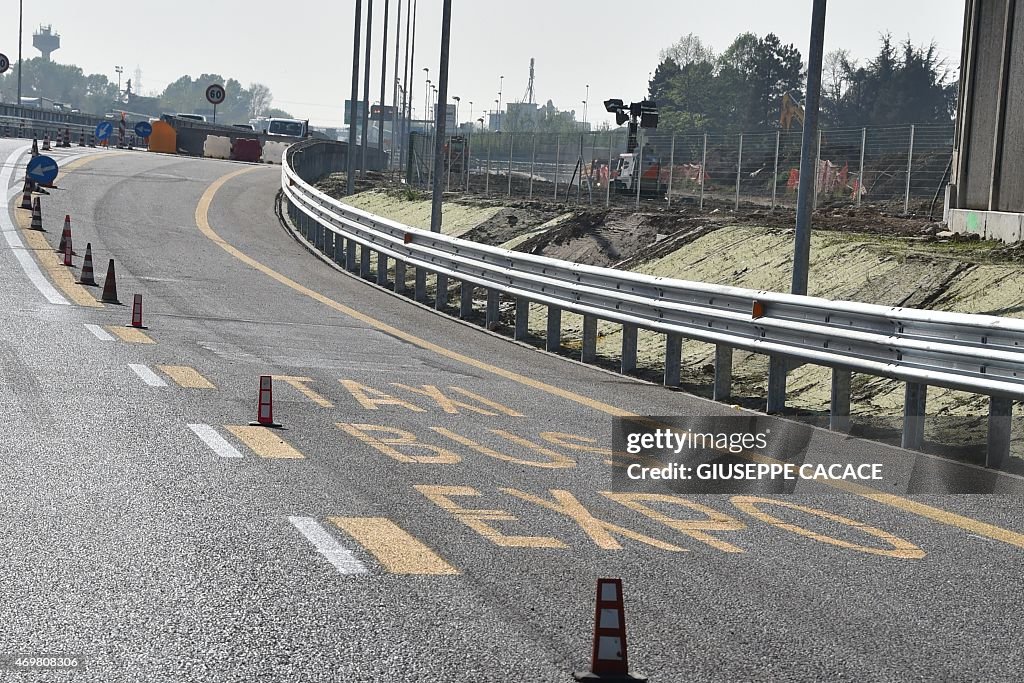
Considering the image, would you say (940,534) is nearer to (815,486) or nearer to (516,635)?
(815,486)

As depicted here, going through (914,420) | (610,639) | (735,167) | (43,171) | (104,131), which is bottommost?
(914,420)

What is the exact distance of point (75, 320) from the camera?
16.1 metres

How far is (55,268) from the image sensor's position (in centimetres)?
Answer: 2195

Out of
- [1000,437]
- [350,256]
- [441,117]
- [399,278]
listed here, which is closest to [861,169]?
[441,117]

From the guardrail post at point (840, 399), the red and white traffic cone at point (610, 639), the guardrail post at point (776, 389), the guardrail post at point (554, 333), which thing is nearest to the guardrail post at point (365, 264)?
the guardrail post at point (554, 333)

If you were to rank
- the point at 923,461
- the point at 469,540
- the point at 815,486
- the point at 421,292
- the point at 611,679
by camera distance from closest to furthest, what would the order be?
the point at 611,679 < the point at 469,540 < the point at 815,486 < the point at 923,461 < the point at 421,292

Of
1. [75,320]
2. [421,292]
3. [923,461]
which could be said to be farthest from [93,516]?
[421,292]

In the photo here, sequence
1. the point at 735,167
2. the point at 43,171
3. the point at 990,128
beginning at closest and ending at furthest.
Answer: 1. the point at 990,128
2. the point at 43,171
3. the point at 735,167

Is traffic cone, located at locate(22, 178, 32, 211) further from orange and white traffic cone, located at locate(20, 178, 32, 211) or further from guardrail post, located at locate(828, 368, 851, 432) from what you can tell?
guardrail post, located at locate(828, 368, 851, 432)

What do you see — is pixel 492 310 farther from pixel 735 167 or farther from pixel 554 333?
pixel 735 167

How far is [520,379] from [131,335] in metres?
4.05

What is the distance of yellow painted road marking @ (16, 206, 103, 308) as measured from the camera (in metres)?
18.6

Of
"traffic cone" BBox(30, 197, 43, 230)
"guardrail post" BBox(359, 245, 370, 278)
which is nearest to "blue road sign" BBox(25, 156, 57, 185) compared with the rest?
"traffic cone" BBox(30, 197, 43, 230)

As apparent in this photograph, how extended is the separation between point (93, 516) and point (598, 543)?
2.48 metres
